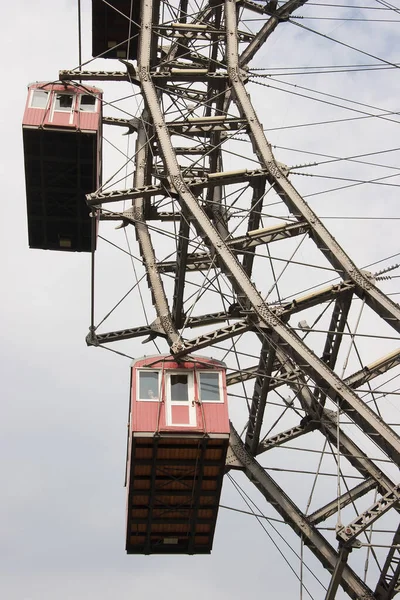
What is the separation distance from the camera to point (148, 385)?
2620 cm

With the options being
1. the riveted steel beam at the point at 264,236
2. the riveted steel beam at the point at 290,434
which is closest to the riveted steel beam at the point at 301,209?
the riveted steel beam at the point at 264,236

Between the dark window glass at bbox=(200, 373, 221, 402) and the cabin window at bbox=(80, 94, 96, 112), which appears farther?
the cabin window at bbox=(80, 94, 96, 112)

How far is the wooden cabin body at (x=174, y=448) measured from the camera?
25.5 meters

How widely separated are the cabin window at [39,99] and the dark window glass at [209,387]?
12346 mm

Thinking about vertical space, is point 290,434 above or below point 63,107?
below

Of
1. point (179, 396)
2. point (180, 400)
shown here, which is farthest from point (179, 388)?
point (180, 400)

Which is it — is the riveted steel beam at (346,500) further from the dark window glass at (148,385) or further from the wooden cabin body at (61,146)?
the wooden cabin body at (61,146)

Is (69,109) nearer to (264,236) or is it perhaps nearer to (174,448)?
(264,236)

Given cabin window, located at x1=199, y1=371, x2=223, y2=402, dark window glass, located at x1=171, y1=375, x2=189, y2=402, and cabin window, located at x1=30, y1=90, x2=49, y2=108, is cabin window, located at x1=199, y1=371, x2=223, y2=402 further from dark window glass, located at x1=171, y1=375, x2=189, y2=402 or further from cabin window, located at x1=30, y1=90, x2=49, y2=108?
cabin window, located at x1=30, y1=90, x2=49, y2=108

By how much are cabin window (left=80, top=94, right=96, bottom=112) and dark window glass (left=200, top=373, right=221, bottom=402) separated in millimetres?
11679

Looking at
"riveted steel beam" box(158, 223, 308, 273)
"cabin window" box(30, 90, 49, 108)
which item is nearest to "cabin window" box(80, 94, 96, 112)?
"cabin window" box(30, 90, 49, 108)

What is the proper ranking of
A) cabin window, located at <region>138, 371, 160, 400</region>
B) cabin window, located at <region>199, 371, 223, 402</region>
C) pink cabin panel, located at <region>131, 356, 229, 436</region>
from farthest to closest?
cabin window, located at <region>199, 371, 223, 402</region>
cabin window, located at <region>138, 371, 160, 400</region>
pink cabin panel, located at <region>131, 356, 229, 436</region>

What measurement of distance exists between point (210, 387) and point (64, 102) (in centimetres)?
1266

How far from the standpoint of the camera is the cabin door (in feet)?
84.0
